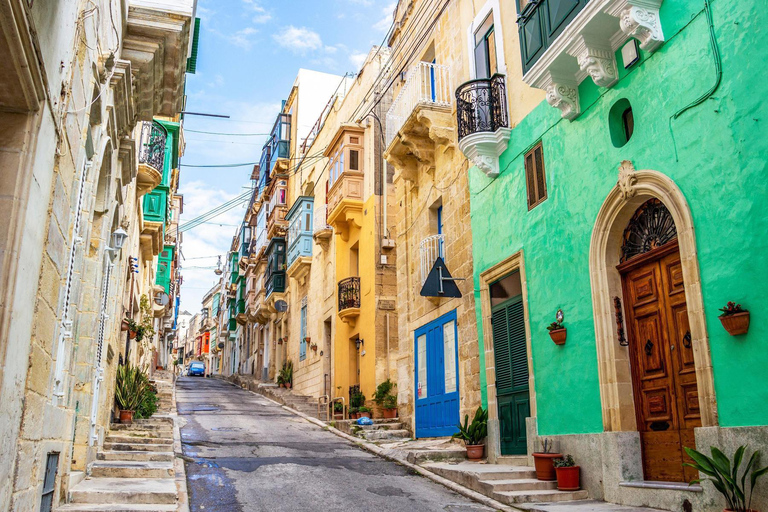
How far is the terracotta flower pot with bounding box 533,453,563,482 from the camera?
28.8 feet

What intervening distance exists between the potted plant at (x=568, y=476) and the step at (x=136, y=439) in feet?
22.1

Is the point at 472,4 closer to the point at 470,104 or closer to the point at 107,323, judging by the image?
the point at 470,104

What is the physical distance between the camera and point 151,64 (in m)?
8.52

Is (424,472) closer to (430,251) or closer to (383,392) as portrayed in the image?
(430,251)

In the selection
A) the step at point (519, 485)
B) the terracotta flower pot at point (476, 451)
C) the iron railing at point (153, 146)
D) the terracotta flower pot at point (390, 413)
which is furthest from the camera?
the terracotta flower pot at point (390, 413)

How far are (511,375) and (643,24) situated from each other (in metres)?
5.78

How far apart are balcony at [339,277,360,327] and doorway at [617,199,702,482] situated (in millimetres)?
13118

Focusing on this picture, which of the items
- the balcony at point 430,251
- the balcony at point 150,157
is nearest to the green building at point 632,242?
the balcony at point 430,251

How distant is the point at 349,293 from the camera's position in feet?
69.3

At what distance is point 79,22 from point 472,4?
9766mm

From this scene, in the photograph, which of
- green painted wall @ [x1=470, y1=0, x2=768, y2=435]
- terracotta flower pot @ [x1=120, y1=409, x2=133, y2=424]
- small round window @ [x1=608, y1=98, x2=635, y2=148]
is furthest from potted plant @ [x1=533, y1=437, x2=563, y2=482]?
terracotta flower pot @ [x1=120, y1=409, x2=133, y2=424]

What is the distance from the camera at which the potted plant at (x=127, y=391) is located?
13367 mm

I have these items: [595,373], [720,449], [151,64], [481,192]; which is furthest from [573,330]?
[151,64]

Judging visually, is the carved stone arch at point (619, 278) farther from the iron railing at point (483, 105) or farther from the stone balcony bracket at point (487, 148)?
the iron railing at point (483, 105)
